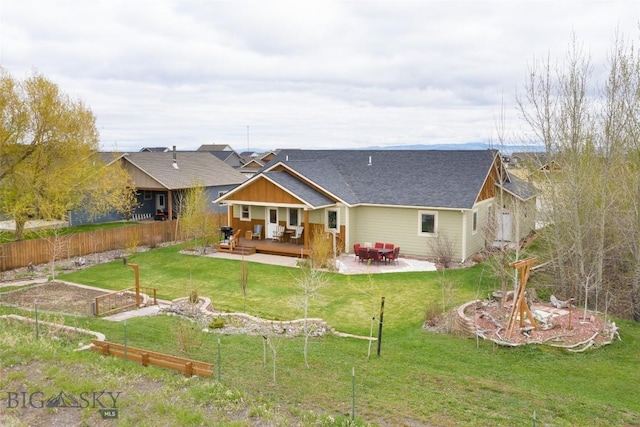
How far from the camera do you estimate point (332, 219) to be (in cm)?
2459

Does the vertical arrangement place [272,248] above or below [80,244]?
below

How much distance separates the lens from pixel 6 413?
7934 millimetres

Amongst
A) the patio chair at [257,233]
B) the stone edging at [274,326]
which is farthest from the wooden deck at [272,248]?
the stone edging at [274,326]

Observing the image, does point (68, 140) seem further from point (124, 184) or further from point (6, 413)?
point (6, 413)

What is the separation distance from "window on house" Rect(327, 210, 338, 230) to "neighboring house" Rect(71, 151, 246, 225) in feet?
30.9

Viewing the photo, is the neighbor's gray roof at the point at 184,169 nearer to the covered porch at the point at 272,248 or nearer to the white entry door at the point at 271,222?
the white entry door at the point at 271,222

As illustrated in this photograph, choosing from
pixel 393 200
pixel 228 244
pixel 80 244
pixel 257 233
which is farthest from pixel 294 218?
pixel 80 244

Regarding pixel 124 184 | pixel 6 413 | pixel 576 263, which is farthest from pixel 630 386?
pixel 124 184

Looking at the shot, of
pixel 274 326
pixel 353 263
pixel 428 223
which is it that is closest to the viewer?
pixel 274 326

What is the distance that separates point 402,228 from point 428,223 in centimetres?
126

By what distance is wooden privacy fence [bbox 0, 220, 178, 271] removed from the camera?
21.2 meters

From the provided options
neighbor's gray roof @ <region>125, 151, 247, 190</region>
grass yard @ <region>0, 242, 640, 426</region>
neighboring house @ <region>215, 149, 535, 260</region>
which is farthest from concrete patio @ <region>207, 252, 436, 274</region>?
neighbor's gray roof @ <region>125, 151, 247, 190</region>

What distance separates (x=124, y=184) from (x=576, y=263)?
24847 millimetres

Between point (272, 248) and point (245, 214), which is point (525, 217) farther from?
point (245, 214)
